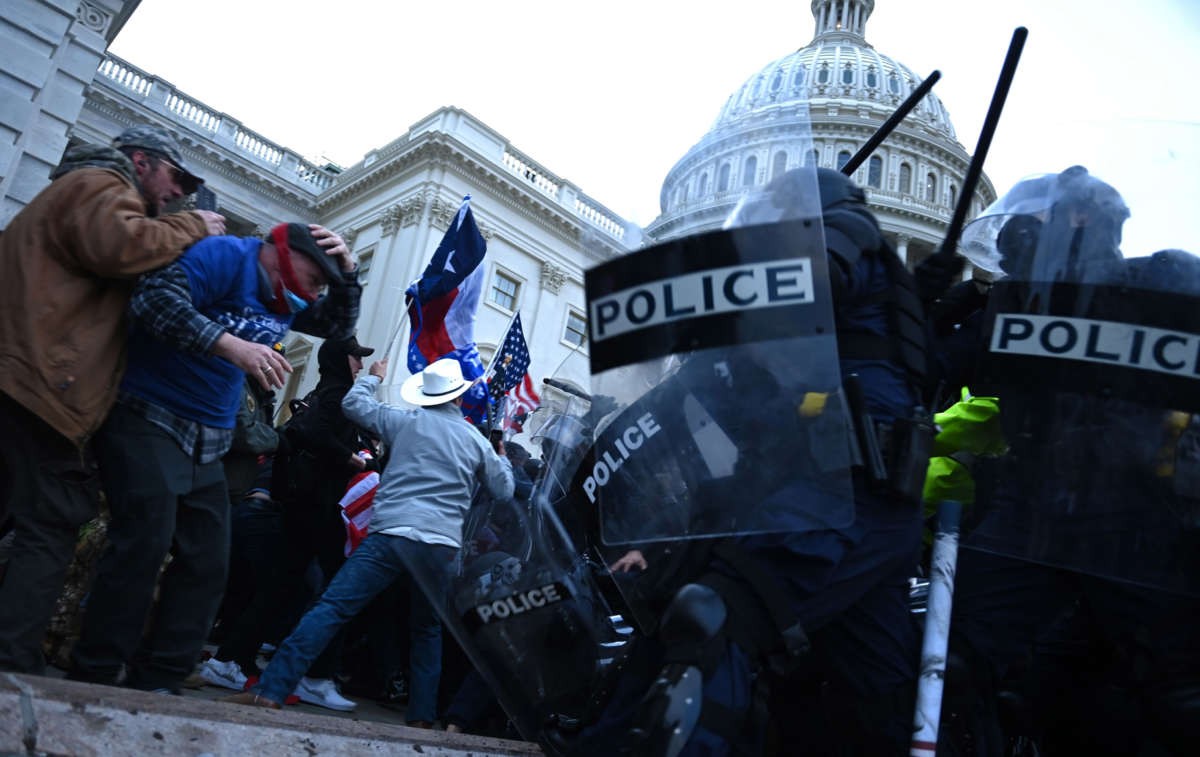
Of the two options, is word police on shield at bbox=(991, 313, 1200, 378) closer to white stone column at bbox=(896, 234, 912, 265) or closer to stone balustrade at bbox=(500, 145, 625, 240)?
white stone column at bbox=(896, 234, 912, 265)

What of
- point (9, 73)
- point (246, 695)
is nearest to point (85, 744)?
point (246, 695)

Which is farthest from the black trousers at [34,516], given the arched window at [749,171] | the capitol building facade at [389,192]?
the capitol building facade at [389,192]

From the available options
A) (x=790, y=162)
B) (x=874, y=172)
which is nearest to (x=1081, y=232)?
(x=790, y=162)

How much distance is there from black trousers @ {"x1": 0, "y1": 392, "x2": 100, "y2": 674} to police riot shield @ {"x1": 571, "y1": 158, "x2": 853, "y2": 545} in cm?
167

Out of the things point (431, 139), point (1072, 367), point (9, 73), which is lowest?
point (1072, 367)

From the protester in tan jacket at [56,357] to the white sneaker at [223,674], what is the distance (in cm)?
212

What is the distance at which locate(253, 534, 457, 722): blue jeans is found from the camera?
132 inches

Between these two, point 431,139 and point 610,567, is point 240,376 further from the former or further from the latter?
point 431,139

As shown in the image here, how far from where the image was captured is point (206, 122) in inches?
1008

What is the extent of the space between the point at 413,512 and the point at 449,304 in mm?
2885

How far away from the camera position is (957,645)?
2.24 meters

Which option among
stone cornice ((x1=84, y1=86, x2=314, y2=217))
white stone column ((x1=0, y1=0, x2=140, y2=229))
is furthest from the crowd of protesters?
stone cornice ((x1=84, y1=86, x2=314, y2=217))

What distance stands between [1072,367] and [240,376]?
256cm

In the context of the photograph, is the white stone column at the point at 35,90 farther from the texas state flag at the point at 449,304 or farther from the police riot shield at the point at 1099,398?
the police riot shield at the point at 1099,398
